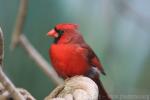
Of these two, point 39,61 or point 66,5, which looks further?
point 66,5

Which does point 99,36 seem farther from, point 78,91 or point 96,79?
point 78,91

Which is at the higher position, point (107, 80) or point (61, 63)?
point (61, 63)

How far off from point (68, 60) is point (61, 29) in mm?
140

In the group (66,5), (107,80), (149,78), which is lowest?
(149,78)

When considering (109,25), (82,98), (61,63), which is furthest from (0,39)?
(109,25)

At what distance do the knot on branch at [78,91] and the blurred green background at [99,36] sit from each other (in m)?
1.99

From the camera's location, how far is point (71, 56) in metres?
2.02

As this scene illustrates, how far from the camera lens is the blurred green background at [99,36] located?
11.1 ft

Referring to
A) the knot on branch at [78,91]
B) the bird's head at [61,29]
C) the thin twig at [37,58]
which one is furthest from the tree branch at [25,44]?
the knot on branch at [78,91]

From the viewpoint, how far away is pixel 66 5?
3.53m

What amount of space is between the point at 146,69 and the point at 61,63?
6.49 ft

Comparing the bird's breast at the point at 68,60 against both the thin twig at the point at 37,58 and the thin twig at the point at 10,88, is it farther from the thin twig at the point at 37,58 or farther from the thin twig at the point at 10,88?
the thin twig at the point at 10,88

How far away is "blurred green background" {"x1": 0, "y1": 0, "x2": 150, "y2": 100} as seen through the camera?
3375 millimetres

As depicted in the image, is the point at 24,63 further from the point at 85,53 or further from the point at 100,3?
the point at 85,53
